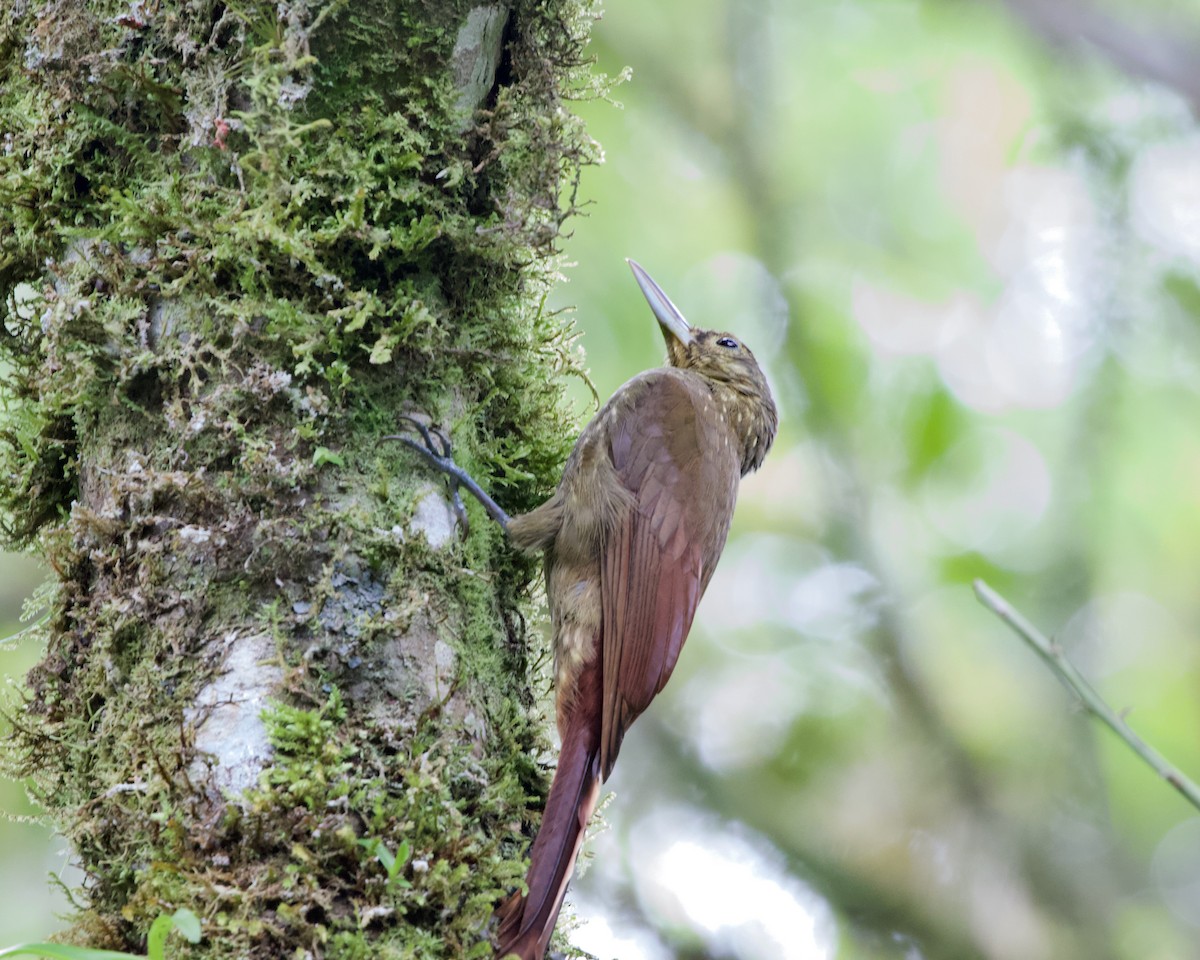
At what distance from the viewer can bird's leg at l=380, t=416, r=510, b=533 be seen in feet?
6.73

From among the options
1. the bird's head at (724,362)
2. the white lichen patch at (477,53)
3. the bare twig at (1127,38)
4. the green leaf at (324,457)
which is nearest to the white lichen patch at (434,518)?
the green leaf at (324,457)

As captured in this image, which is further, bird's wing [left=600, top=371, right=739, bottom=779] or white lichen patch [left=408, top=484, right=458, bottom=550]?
bird's wing [left=600, top=371, right=739, bottom=779]

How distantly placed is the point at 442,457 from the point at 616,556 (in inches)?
25.9

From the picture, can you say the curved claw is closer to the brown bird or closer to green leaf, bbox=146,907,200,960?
the brown bird

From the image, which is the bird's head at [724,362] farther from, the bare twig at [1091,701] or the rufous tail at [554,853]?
the bare twig at [1091,701]

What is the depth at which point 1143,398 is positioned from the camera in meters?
4.55

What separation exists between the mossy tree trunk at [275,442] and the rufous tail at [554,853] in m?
0.06

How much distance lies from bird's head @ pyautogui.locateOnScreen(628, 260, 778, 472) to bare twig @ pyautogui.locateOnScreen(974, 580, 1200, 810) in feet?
7.13

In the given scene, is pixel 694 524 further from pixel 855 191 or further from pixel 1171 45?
pixel 855 191

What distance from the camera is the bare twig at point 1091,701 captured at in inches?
42.1

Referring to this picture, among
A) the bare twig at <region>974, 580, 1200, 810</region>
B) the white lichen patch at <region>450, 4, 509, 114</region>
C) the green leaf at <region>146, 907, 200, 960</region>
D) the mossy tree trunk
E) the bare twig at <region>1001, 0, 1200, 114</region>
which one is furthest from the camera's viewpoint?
the bare twig at <region>1001, 0, 1200, 114</region>

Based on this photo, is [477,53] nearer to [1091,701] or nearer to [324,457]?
[324,457]

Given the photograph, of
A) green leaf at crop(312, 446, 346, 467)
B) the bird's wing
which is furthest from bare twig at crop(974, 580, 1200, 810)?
green leaf at crop(312, 446, 346, 467)

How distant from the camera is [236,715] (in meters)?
1.68
